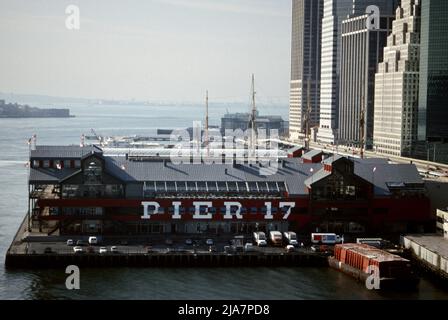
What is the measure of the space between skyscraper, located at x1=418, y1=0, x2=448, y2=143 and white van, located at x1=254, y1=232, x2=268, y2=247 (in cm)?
4400

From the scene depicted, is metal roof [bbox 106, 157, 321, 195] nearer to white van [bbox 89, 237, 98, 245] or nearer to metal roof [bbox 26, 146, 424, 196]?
metal roof [bbox 26, 146, 424, 196]

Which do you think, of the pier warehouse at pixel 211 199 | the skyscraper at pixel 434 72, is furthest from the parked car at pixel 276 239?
the skyscraper at pixel 434 72

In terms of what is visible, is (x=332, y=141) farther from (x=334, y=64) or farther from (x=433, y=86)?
(x=433, y=86)

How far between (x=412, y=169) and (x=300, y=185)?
5672 millimetres

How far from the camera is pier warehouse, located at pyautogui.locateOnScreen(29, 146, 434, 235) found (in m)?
35.0

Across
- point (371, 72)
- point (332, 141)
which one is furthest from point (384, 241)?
point (332, 141)

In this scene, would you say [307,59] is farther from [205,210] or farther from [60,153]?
[205,210]

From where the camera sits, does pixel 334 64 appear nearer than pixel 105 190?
No

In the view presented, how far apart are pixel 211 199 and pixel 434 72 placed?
45.3 metres

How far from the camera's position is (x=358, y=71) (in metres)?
96.2

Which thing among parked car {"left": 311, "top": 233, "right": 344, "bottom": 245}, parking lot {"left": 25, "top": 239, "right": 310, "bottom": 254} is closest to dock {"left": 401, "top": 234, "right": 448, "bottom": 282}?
parked car {"left": 311, "top": 233, "right": 344, "bottom": 245}

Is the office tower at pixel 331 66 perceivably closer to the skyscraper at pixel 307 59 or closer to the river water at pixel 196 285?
the skyscraper at pixel 307 59

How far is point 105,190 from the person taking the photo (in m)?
35.3

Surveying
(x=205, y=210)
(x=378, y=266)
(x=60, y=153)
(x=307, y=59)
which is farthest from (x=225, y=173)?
(x=307, y=59)
